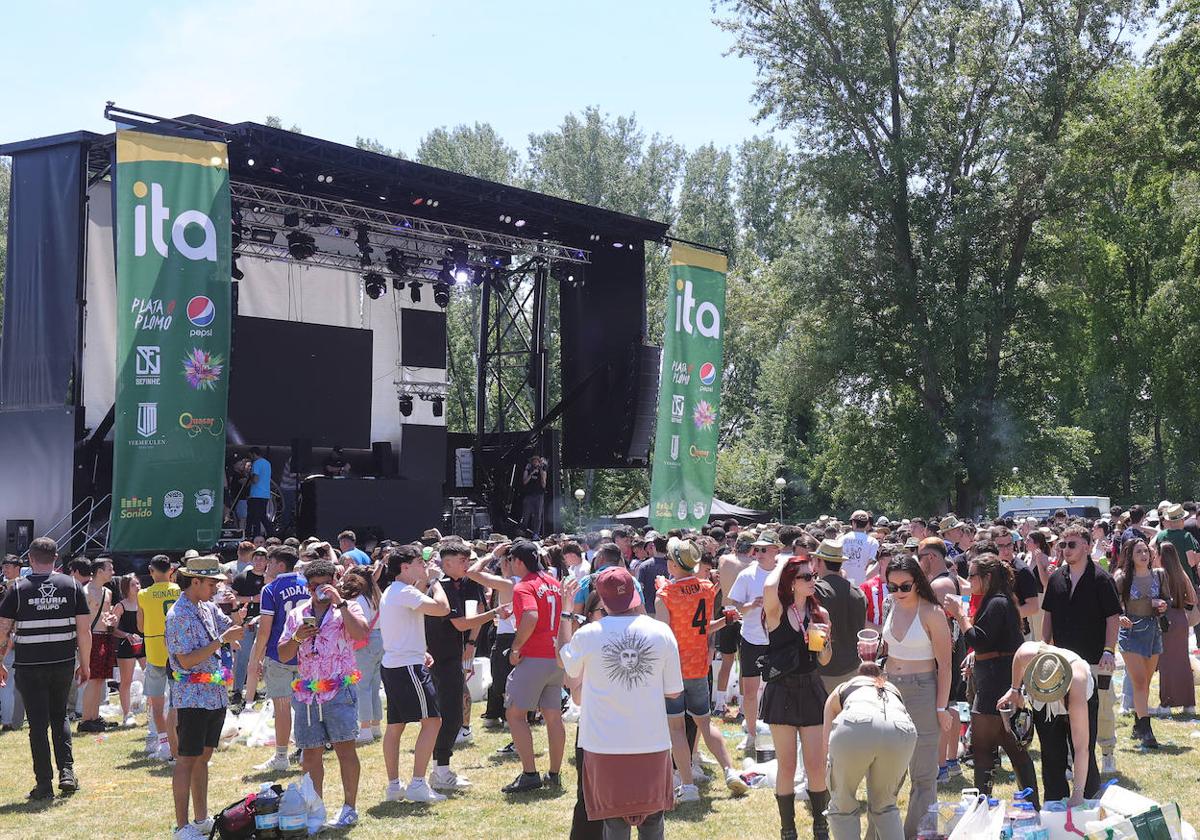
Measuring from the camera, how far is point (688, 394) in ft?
61.5

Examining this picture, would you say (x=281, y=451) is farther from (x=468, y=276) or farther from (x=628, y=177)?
(x=628, y=177)

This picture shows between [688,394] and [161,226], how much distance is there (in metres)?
8.20

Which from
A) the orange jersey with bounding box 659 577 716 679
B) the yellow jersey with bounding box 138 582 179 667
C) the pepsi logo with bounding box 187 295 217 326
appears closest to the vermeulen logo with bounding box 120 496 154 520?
A: the pepsi logo with bounding box 187 295 217 326

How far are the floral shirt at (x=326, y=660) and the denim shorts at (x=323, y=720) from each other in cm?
4

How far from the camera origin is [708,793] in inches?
295

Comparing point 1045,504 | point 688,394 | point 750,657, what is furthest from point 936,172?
point 750,657

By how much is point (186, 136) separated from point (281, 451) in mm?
8002

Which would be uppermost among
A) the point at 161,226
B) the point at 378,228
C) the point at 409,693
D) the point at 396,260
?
the point at 378,228

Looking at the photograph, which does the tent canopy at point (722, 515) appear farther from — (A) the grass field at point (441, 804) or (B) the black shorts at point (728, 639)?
(A) the grass field at point (441, 804)

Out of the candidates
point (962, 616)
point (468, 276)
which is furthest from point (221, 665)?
point (468, 276)

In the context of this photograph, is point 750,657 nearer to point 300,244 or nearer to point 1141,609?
point 1141,609

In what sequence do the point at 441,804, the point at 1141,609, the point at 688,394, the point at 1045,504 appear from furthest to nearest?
the point at 1045,504
the point at 688,394
the point at 1141,609
the point at 441,804

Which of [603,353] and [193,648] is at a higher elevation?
[603,353]

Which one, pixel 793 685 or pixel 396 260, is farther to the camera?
pixel 396 260
